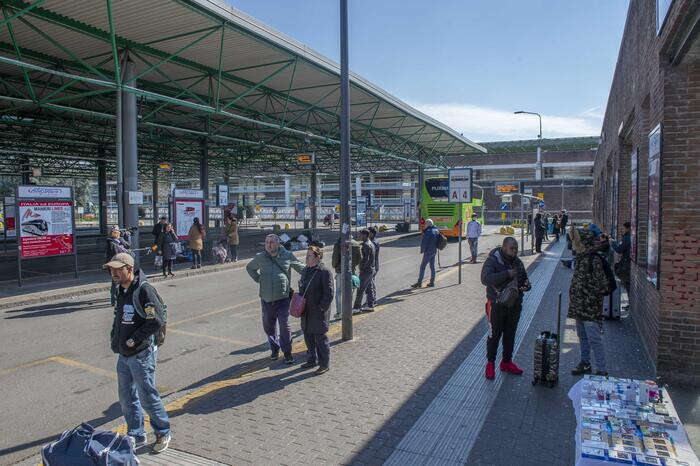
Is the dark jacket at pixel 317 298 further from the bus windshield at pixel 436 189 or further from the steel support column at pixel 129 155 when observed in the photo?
the bus windshield at pixel 436 189

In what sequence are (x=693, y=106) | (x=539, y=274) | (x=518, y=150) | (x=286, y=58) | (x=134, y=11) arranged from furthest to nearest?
(x=518, y=150) → (x=286, y=58) → (x=539, y=274) → (x=134, y=11) → (x=693, y=106)

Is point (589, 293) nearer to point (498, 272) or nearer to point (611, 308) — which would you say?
point (498, 272)

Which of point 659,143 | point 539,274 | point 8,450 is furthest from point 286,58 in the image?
point 8,450

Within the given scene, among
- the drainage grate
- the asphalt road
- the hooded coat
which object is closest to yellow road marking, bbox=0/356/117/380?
the asphalt road

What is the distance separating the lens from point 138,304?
14.6ft

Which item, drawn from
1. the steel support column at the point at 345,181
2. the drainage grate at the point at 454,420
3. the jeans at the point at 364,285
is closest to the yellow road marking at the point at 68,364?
the steel support column at the point at 345,181

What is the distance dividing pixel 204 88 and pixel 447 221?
16049 mm

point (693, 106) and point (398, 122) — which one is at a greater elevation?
point (398, 122)

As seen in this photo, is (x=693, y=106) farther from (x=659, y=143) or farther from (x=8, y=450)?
(x=8, y=450)

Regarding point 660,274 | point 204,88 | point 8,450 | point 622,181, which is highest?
point 204,88

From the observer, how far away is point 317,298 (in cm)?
648

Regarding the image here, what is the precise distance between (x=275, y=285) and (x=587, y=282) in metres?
3.95

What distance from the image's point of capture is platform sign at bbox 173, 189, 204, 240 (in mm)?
19359

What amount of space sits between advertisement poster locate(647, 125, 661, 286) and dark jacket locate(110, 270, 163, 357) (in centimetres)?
576
